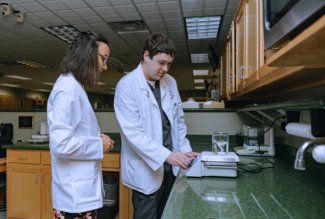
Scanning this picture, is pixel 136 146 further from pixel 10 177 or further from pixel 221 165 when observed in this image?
pixel 10 177

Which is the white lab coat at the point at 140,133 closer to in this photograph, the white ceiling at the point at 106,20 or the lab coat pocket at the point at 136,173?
the lab coat pocket at the point at 136,173

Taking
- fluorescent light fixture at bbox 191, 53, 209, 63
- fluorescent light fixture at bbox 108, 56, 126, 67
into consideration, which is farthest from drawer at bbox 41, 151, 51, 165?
fluorescent light fixture at bbox 191, 53, 209, 63

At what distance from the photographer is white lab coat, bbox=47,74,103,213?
1.24 m

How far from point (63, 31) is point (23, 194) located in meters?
2.93

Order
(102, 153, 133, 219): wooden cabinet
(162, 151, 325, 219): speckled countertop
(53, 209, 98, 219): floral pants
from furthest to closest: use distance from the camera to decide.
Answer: (102, 153, 133, 219): wooden cabinet → (53, 209, 98, 219): floral pants → (162, 151, 325, 219): speckled countertop

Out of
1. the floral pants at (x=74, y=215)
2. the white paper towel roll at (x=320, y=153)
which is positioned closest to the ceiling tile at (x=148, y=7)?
the floral pants at (x=74, y=215)

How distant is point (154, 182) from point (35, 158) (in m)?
1.49

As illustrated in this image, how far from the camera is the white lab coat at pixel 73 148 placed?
124 centimetres

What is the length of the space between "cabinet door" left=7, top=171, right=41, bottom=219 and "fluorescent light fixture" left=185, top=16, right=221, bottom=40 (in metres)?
2.89

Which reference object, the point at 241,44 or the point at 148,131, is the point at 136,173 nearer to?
the point at 148,131

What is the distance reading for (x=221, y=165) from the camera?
129 centimetres

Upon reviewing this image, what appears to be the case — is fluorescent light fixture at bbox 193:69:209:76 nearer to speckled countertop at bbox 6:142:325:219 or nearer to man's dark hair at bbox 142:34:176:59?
man's dark hair at bbox 142:34:176:59

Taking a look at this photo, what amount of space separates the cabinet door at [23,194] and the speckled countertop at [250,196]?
1.71 m

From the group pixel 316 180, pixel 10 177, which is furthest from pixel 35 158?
pixel 316 180
